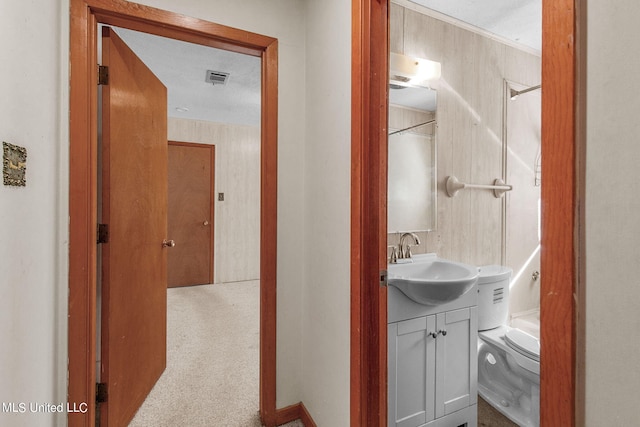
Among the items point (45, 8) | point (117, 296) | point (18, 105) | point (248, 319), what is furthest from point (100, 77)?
point (248, 319)

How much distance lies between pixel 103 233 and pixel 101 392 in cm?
78

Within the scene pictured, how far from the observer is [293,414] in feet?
5.30

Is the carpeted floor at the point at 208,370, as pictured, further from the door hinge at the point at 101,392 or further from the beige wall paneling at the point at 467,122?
the beige wall paneling at the point at 467,122

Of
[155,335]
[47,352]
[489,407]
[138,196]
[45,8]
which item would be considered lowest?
[489,407]

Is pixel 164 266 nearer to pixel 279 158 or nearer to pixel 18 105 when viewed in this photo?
pixel 279 158

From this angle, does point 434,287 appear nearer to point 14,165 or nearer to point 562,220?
point 562,220

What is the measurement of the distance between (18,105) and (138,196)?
2.58 ft

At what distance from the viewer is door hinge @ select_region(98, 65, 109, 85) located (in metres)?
1.39

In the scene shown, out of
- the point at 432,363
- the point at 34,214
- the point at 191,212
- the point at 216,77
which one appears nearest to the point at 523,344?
the point at 432,363

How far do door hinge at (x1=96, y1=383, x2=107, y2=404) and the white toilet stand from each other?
2174 millimetres

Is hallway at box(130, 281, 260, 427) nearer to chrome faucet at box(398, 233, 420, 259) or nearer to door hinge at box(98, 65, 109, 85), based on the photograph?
chrome faucet at box(398, 233, 420, 259)

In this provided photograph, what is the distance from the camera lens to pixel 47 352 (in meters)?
1.15

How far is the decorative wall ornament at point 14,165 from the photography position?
0.87 meters

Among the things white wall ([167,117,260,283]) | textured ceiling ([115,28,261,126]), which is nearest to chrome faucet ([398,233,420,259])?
textured ceiling ([115,28,261,126])
